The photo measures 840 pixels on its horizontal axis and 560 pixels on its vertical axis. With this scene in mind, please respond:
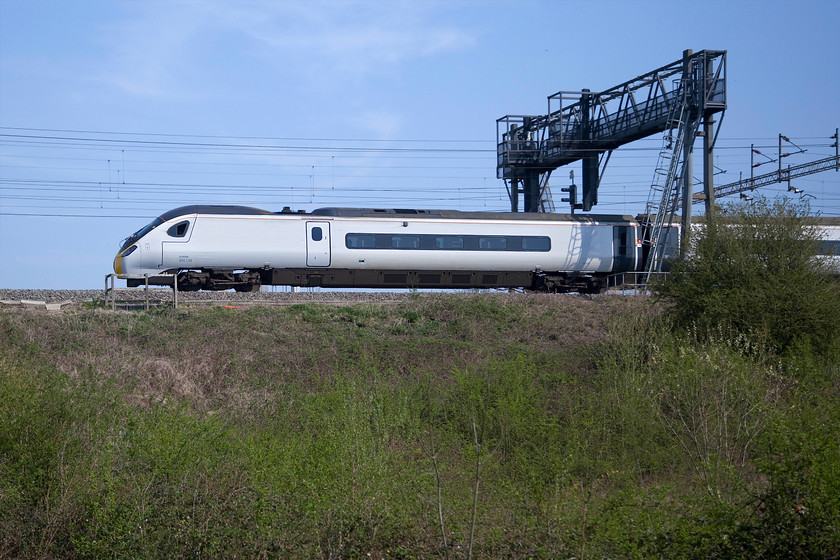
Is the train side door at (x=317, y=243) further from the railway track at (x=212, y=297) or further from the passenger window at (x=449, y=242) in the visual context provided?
the passenger window at (x=449, y=242)

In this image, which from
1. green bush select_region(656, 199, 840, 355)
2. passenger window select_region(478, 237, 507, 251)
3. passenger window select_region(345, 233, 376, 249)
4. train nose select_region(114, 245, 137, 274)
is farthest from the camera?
passenger window select_region(478, 237, 507, 251)

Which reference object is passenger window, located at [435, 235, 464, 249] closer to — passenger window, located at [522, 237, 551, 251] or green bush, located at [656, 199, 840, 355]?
passenger window, located at [522, 237, 551, 251]

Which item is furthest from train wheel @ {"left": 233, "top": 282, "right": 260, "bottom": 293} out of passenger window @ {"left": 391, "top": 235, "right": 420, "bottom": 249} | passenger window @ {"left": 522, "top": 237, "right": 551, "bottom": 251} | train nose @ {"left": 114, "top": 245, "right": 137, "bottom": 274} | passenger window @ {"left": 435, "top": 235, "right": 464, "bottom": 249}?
passenger window @ {"left": 522, "top": 237, "right": 551, "bottom": 251}

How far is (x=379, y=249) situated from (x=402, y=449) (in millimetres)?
17374

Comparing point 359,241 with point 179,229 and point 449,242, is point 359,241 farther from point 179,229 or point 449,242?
point 179,229

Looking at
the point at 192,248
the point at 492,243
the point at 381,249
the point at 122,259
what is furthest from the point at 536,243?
the point at 122,259

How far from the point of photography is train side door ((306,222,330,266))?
28.7m

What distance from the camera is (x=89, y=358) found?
752 inches

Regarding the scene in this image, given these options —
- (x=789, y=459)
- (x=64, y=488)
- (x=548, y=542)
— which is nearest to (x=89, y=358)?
(x=64, y=488)

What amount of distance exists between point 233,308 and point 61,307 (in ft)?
17.1

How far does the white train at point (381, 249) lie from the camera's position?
27516mm

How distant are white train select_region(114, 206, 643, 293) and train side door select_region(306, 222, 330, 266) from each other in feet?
0.12

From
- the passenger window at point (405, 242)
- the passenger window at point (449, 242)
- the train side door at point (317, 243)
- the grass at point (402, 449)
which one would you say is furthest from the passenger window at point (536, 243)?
the grass at point (402, 449)

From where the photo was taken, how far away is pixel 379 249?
29562 mm
